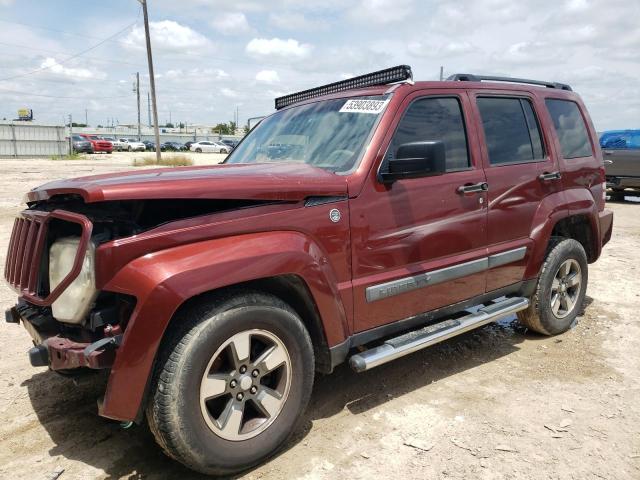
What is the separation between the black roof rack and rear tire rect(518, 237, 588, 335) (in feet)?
6.80

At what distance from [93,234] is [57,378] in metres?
1.88

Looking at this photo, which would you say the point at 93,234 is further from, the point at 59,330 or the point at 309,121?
the point at 309,121

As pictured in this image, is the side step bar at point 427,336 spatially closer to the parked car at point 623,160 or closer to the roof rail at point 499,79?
the roof rail at point 499,79

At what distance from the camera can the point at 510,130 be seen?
4.12 metres

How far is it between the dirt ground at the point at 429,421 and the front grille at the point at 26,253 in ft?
3.01

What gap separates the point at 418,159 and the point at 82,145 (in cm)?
4680

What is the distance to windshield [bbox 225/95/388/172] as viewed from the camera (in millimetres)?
3297

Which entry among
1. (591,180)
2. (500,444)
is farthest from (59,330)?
(591,180)

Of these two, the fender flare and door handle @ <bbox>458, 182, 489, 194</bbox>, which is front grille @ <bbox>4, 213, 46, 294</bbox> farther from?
the fender flare

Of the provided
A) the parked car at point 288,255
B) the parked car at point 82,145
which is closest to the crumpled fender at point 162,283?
the parked car at point 288,255

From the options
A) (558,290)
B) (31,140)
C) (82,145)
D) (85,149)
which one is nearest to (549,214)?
(558,290)

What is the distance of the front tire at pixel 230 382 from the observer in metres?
2.35

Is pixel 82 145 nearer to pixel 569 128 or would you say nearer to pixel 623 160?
pixel 623 160

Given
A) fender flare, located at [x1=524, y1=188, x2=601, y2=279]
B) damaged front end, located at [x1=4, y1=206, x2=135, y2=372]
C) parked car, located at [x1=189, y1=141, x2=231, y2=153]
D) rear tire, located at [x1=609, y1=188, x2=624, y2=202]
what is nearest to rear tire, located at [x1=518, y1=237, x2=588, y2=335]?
fender flare, located at [x1=524, y1=188, x2=601, y2=279]
